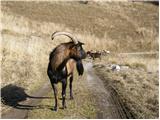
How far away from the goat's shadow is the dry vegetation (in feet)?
1.32

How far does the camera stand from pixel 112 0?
76688 mm

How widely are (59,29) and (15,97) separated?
3232cm

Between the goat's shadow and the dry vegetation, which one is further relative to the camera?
the dry vegetation

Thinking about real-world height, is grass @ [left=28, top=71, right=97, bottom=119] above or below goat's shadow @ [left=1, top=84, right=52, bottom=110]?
below

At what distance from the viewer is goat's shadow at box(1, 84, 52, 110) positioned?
11205 mm

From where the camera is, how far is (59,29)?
44406mm

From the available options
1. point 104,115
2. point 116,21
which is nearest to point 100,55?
point 104,115

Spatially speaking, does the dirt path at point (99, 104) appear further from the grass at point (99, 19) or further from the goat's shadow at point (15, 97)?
the grass at point (99, 19)

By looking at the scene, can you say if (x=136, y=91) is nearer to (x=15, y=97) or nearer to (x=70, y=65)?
(x=70, y=65)

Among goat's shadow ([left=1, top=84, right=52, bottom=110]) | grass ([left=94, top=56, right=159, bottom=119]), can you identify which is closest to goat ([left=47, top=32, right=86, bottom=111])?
goat's shadow ([left=1, top=84, right=52, bottom=110])

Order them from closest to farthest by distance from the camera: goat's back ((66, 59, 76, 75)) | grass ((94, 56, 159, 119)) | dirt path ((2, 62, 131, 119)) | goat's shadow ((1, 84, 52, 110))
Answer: dirt path ((2, 62, 131, 119)) → grass ((94, 56, 159, 119)) → goat's back ((66, 59, 76, 75)) → goat's shadow ((1, 84, 52, 110))

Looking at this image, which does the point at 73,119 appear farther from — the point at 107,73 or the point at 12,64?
the point at 107,73

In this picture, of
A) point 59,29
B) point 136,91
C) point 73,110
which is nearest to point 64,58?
point 73,110

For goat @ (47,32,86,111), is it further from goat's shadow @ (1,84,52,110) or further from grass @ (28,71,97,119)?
goat's shadow @ (1,84,52,110)
